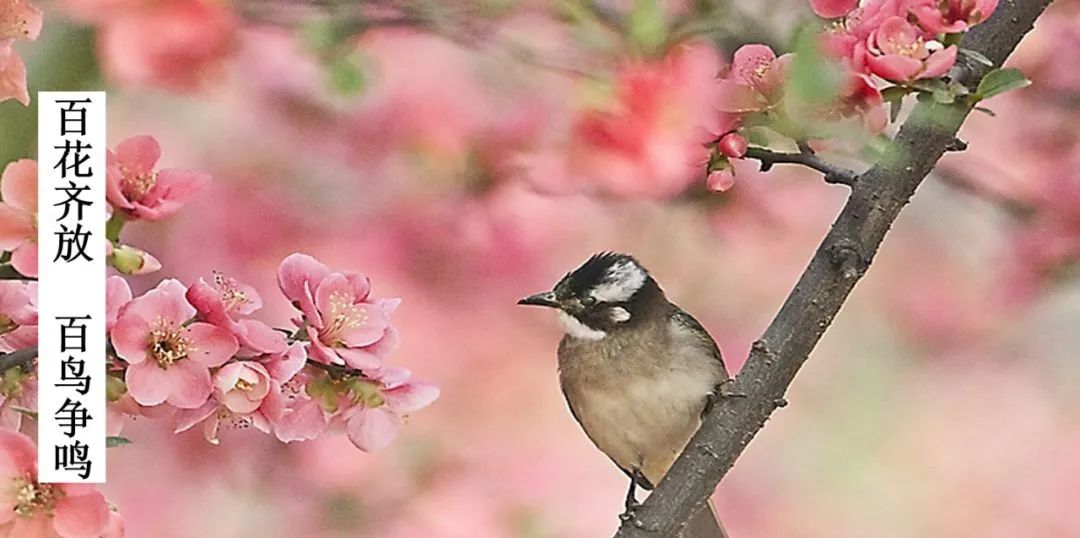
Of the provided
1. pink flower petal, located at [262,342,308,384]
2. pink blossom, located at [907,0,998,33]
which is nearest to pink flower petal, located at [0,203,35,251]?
pink flower petal, located at [262,342,308,384]

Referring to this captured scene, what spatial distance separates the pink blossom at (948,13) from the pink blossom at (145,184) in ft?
0.90

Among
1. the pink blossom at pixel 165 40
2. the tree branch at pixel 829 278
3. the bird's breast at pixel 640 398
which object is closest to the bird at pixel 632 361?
the bird's breast at pixel 640 398

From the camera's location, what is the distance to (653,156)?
668 millimetres

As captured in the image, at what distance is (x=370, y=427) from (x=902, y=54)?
242 mm

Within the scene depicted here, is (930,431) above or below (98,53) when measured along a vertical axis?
below

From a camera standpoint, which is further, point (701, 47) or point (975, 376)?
point (975, 376)

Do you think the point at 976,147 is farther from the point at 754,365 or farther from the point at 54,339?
the point at 54,339

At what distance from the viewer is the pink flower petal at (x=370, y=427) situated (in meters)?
0.51

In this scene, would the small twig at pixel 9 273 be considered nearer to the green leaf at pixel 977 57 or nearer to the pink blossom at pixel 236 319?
the pink blossom at pixel 236 319

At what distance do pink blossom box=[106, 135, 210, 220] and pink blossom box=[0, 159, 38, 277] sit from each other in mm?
35

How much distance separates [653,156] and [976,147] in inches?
11.2

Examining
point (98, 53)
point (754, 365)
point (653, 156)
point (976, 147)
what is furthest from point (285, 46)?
point (976, 147)

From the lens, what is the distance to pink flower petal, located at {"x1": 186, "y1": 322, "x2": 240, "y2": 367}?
0.47 m

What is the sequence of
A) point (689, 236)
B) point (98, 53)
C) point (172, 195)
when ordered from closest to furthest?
1. point (172, 195)
2. point (98, 53)
3. point (689, 236)
